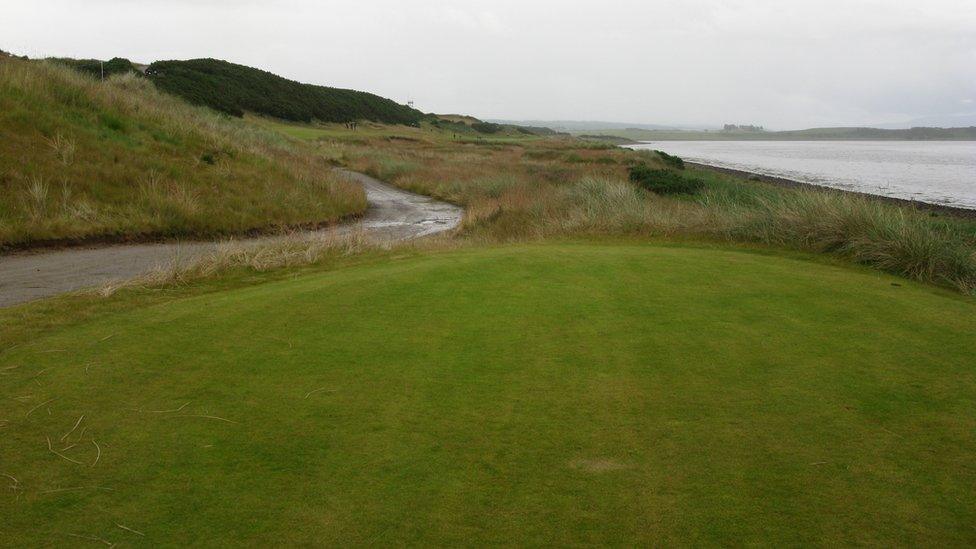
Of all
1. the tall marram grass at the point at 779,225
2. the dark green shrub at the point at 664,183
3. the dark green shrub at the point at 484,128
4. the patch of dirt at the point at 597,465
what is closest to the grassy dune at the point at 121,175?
the tall marram grass at the point at 779,225

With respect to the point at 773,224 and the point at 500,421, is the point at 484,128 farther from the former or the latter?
the point at 500,421

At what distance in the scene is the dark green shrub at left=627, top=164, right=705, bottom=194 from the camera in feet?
105

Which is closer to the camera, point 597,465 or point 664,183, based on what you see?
point 597,465

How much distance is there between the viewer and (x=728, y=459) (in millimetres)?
4062

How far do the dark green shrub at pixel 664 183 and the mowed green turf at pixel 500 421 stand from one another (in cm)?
2454

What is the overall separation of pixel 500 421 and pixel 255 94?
75.7 meters

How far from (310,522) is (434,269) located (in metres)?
5.89

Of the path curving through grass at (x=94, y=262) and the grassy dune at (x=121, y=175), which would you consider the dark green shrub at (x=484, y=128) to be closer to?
the grassy dune at (x=121, y=175)

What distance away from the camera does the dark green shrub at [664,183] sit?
105 ft

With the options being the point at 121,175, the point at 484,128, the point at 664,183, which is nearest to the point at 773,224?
the point at 121,175

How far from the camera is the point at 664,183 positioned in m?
32.5

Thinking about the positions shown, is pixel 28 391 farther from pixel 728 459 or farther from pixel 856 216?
pixel 856 216

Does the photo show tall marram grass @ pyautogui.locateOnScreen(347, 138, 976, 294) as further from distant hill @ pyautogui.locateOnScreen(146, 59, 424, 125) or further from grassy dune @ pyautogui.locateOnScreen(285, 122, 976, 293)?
distant hill @ pyautogui.locateOnScreen(146, 59, 424, 125)

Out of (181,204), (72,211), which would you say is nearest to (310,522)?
(72,211)
